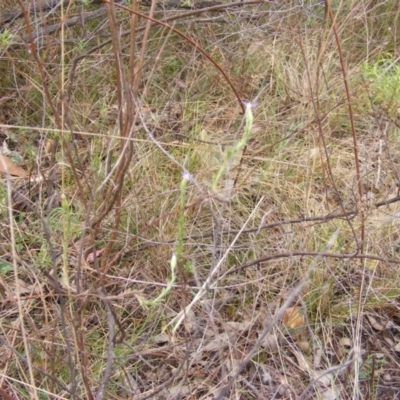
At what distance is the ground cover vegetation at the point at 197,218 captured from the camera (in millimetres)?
1562

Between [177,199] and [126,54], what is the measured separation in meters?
1.00

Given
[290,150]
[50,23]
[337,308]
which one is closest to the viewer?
[337,308]

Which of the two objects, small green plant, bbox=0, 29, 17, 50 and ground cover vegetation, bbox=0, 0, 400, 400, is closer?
ground cover vegetation, bbox=0, 0, 400, 400

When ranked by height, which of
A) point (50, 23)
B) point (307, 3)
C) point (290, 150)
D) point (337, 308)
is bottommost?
point (337, 308)

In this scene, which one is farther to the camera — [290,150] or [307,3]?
[307,3]

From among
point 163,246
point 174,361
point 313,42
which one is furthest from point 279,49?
point 174,361

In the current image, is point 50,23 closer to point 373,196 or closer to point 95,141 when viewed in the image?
point 95,141

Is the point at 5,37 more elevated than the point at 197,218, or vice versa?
the point at 5,37

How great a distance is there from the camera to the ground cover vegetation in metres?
1.56

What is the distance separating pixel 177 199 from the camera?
210 cm

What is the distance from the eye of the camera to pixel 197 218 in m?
2.10

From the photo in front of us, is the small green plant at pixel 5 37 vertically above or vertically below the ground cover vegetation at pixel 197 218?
above

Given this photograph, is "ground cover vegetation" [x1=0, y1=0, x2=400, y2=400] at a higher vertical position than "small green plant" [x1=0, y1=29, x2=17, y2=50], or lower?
lower

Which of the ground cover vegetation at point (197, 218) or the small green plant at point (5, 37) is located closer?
the ground cover vegetation at point (197, 218)
